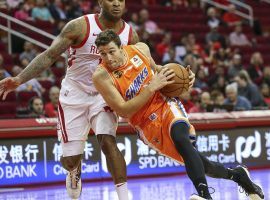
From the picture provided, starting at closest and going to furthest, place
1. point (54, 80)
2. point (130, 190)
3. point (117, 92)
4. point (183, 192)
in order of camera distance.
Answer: point (117, 92) < point (183, 192) < point (130, 190) < point (54, 80)

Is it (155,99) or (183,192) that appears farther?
(183,192)

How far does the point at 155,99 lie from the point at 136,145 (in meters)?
4.68

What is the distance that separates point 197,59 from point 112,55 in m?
10.1

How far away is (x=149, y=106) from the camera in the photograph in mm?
6301

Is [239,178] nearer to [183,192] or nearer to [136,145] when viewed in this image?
[183,192]

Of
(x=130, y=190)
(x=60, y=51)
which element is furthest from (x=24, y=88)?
(x=60, y=51)

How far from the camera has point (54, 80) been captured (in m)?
13.6

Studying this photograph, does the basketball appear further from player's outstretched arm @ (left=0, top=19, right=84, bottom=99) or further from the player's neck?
player's outstretched arm @ (left=0, top=19, right=84, bottom=99)

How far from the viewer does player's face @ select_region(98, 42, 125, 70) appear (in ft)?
20.1

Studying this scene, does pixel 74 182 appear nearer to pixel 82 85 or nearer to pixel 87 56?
pixel 82 85

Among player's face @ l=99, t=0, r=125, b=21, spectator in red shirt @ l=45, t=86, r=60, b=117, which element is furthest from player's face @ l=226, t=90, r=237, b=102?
player's face @ l=99, t=0, r=125, b=21

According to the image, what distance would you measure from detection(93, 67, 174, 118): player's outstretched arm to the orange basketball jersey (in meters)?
0.10

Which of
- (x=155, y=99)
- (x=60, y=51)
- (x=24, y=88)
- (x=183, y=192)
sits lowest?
(x=183, y=192)

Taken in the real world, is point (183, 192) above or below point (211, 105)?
below
